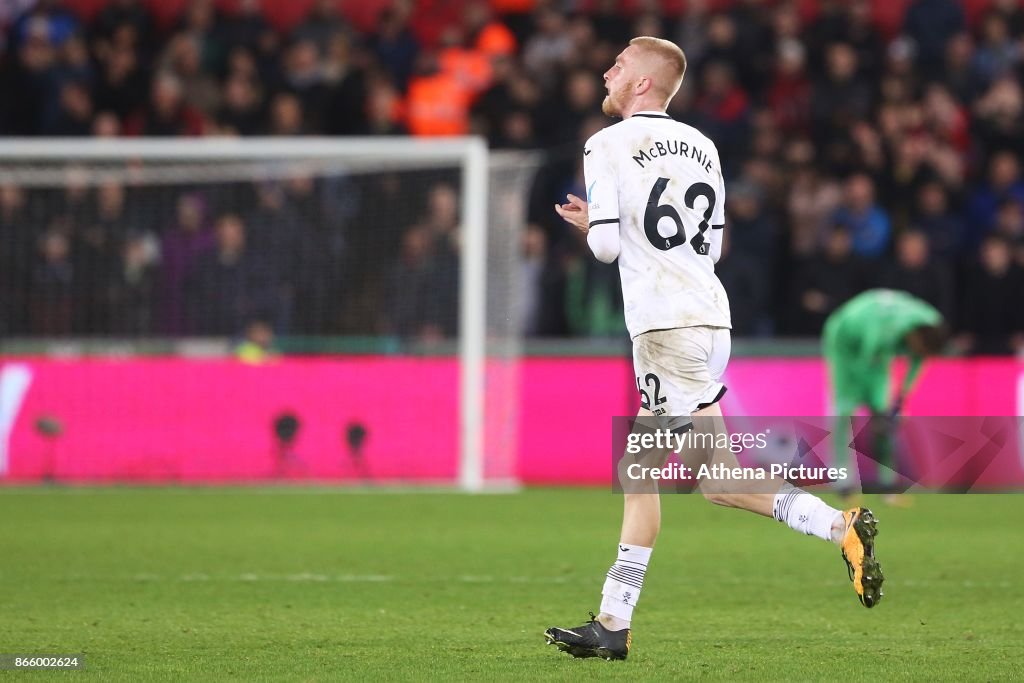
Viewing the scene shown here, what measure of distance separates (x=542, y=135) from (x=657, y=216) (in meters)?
10.5

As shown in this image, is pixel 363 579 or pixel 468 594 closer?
pixel 468 594

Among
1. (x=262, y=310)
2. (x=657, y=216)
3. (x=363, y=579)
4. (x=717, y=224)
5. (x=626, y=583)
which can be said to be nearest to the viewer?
(x=626, y=583)

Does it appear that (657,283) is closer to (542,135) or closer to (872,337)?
(872,337)

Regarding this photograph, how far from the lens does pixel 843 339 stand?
12.7m

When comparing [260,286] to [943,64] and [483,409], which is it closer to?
[483,409]

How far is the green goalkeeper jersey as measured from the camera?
12461mm

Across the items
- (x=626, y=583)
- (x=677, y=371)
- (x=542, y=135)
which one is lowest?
(x=626, y=583)

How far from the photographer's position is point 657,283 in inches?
226

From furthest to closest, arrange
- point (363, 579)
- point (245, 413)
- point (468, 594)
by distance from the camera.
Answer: point (245, 413), point (363, 579), point (468, 594)

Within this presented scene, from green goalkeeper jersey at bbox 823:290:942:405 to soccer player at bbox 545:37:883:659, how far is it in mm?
6859

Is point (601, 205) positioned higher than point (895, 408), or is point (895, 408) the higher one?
point (601, 205)

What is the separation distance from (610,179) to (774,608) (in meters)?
2.31

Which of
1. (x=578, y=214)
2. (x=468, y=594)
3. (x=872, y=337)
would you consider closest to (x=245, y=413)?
(x=872, y=337)

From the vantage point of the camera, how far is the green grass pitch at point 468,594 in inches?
222
